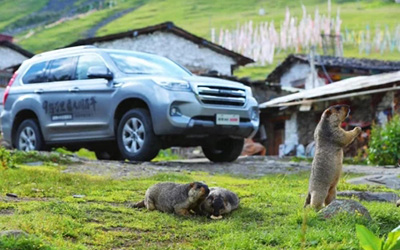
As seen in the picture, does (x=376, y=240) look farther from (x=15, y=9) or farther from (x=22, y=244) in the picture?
(x=15, y=9)

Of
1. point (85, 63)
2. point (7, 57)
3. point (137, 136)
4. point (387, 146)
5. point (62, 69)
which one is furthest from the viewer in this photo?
point (7, 57)

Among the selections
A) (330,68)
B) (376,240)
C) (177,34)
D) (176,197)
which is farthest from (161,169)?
(330,68)

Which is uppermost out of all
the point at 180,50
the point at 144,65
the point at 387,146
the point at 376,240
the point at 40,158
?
the point at 180,50

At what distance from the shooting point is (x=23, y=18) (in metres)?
132

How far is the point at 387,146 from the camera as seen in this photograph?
16.1 metres

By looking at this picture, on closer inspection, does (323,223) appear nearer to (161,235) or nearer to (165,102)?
(161,235)

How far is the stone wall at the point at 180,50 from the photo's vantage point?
29.1 metres

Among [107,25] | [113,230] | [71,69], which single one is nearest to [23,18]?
[107,25]

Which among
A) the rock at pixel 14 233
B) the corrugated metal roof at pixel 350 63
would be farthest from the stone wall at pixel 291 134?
the rock at pixel 14 233

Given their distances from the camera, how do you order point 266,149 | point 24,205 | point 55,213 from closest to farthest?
point 55,213
point 24,205
point 266,149

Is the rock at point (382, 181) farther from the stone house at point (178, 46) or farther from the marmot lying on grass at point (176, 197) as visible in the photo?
the stone house at point (178, 46)

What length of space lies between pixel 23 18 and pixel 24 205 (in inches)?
5145

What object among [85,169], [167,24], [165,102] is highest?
[167,24]

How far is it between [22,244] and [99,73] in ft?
26.6
